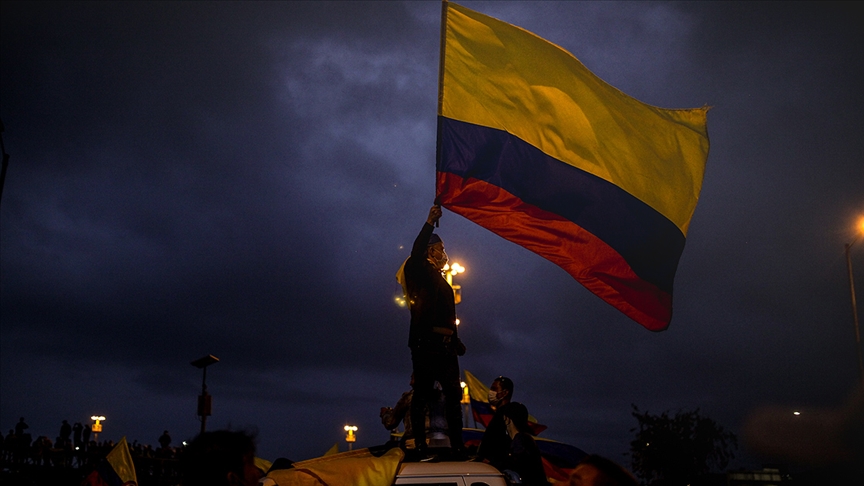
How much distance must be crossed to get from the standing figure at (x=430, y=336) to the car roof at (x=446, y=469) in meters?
1.12

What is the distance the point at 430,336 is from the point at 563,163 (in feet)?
8.27

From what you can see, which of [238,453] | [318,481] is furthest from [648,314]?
[238,453]

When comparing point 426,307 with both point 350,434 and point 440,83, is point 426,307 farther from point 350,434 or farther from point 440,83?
point 350,434

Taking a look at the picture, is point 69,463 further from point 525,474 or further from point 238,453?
point 238,453

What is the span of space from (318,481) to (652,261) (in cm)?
452

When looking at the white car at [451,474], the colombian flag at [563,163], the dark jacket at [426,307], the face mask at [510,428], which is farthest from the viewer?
the colombian flag at [563,163]

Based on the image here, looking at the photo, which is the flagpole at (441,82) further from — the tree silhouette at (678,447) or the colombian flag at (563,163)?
the tree silhouette at (678,447)

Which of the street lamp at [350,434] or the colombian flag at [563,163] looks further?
the street lamp at [350,434]

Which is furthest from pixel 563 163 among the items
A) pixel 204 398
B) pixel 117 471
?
pixel 204 398

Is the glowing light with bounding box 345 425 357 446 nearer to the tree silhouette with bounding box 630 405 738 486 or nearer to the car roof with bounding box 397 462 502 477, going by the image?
the tree silhouette with bounding box 630 405 738 486

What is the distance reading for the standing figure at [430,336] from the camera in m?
6.91

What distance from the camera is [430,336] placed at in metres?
7.13

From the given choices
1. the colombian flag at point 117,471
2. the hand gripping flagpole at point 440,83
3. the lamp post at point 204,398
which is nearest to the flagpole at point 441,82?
the hand gripping flagpole at point 440,83

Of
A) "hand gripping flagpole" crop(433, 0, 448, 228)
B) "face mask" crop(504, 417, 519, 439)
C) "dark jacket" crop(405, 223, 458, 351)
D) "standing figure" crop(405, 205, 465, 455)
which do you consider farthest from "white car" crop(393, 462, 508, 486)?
"hand gripping flagpole" crop(433, 0, 448, 228)
